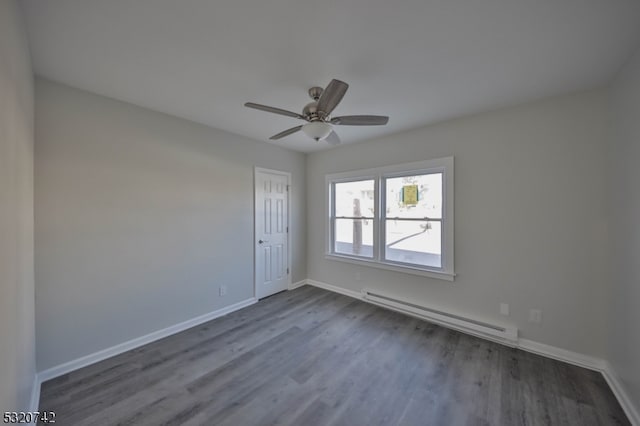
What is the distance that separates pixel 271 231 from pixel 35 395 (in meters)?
2.84

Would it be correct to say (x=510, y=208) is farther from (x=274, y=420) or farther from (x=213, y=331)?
(x=213, y=331)

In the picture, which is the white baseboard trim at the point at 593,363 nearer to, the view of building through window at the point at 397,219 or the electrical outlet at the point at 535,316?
the electrical outlet at the point at 535,316

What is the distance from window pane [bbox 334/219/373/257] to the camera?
392cm

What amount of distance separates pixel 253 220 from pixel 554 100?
3.88 meters

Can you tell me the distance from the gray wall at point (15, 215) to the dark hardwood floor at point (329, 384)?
0.65 meters

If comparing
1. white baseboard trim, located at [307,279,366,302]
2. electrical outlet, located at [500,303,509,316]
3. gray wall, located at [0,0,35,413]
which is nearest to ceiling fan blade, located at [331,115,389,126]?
gray wall, located at [0,0,35,413]

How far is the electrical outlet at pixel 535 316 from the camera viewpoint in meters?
2.44

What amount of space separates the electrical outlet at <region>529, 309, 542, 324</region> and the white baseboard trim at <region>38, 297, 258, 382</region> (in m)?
3.56

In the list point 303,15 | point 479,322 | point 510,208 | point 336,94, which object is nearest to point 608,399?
point 479,322

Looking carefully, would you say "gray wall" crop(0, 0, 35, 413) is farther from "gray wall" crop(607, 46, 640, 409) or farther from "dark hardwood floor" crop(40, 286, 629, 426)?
"gray wall" crop(607, 46, 640, 409)

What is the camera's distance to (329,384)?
202 cm

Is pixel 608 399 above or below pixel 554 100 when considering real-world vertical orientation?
below

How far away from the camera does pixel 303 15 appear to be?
1409 mm

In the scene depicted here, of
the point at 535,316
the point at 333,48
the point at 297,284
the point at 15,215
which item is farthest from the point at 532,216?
the point at 15,215
